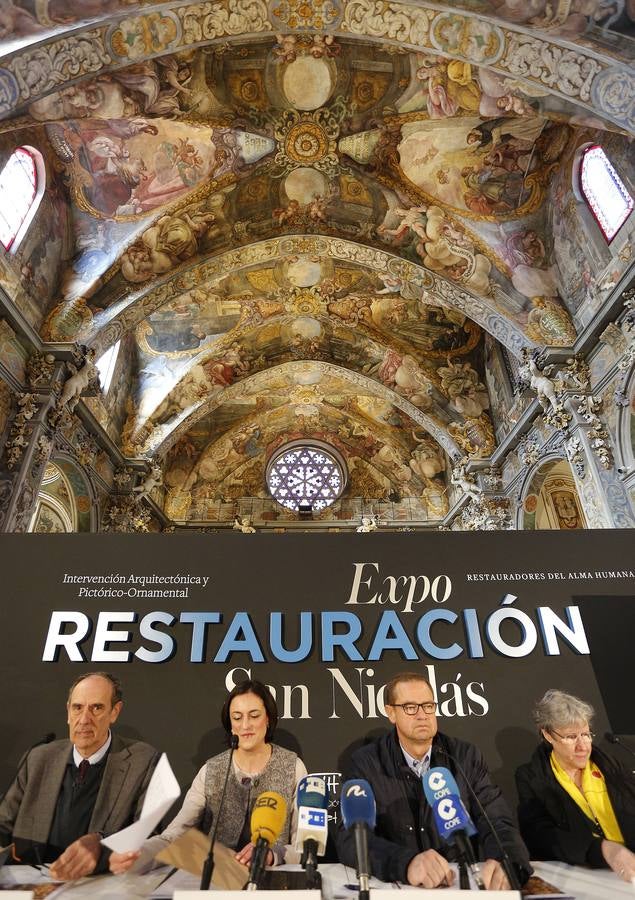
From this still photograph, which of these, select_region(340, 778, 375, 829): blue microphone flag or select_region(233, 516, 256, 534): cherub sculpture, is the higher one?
select_region(233, 516, 256, 534): cherub sculpture

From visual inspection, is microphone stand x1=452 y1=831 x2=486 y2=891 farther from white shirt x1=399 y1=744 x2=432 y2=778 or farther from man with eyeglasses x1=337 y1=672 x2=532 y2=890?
white shirt x1=399 y1=744 x2=432 y2=778

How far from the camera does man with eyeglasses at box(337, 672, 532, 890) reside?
2609 millimetres

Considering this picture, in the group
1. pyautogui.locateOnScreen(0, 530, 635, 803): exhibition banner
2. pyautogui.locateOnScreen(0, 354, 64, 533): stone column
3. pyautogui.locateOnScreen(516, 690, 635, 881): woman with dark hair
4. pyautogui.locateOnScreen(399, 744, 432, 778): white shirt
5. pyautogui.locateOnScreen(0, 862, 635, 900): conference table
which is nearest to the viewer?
pyautogui.locateOnScreen(0, 862, 635, 900): conference table

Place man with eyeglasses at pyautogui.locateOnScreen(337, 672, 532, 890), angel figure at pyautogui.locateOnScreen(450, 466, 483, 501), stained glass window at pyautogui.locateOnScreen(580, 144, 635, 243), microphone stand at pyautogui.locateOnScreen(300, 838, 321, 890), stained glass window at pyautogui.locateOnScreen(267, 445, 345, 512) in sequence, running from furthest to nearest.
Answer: stained glass window at pyautogui.locateOnScreen(267, 445, 345, 512)
angel figure at pyautogui.locateOnScreen(450, 466, 483, 501)
stained glass window at pyautogui.locateOnScreen(580, 144, 635, 243)
man with eyeglasses at pyautogui.locateOnScreen(337, 672, 532, 890)
microphone stand at pyautogui.locateOnScreen(300, 838, 321, 890)

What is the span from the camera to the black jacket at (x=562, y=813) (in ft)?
9.13

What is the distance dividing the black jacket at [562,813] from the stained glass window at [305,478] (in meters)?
16.5

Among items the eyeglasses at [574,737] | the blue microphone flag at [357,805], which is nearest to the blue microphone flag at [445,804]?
the blue microphone flag at [357,805]

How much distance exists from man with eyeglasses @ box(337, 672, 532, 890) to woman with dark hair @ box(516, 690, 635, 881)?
0.66ft

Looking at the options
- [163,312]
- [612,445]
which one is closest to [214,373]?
[163,312]

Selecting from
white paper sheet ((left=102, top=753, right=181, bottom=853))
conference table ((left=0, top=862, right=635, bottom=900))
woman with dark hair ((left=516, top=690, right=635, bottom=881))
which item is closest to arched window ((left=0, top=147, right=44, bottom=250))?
white paper sheet ((left=102, top=753, right=181, bottom=853))

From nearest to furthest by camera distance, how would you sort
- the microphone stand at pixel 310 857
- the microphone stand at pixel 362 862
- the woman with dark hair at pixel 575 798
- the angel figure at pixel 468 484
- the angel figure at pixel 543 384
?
the microphone stand at pixel 362 862
the microphone stand at pixel 310 857
the woman with dark hair at pixel 575 798
the angel figure at pixel 543 384
the angel figure at pixel 468 484

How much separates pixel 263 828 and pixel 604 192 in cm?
1073

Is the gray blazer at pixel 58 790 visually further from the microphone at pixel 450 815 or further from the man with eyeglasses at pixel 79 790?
the microphone at pixel 450 815

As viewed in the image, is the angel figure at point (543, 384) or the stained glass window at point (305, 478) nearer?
the angel figure at point (543, 384)
